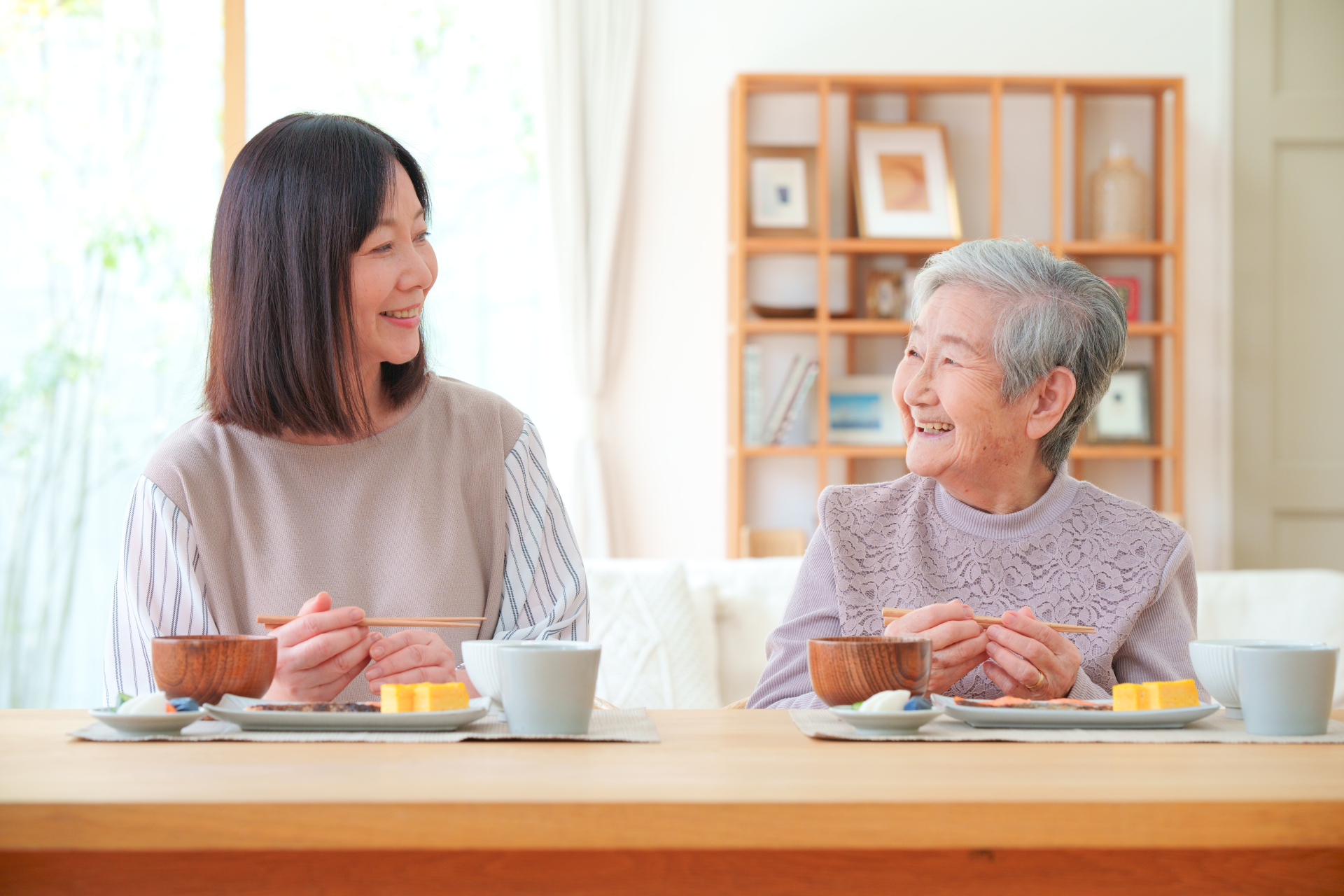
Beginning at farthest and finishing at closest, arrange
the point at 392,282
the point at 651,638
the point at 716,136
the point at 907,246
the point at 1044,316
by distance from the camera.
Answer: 1. the point at 716,136
2. the point at 907,246
3. the point at 651,638
4. the point at 1044,316
5. the point at 392,282

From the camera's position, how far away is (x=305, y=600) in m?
1.54

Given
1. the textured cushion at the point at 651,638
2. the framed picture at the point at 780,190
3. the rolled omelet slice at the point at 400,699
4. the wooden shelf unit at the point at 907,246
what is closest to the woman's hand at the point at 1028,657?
the rolled omelet slice at the point at 400,699

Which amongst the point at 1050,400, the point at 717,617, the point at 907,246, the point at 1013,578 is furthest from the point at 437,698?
the point at 907,246

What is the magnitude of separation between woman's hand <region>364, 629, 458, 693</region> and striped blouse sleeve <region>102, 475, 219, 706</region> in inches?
12.6

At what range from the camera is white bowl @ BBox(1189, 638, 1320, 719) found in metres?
1.14

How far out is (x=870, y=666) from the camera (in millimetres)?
1094

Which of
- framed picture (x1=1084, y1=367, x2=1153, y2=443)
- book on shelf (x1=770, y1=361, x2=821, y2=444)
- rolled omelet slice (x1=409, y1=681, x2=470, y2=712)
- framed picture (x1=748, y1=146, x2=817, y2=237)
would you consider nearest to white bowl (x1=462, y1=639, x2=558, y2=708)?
rolled omelet slice (x1=409, y1=681, x2=470, y2=712)

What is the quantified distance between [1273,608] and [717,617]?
1.42 m

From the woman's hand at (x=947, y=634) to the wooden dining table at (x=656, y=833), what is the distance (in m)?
0.40

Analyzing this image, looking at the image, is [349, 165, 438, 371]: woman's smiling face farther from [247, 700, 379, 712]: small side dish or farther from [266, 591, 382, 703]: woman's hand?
[247, 700, 379, 712]: small side dish

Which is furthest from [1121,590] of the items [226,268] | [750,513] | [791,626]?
[750,513]

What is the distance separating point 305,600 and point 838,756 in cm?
85

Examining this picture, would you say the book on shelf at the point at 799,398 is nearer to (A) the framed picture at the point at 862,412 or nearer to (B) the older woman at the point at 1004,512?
(A) the framed picture at the point at 862,412

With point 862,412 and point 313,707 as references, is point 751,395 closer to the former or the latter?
point 862,412
